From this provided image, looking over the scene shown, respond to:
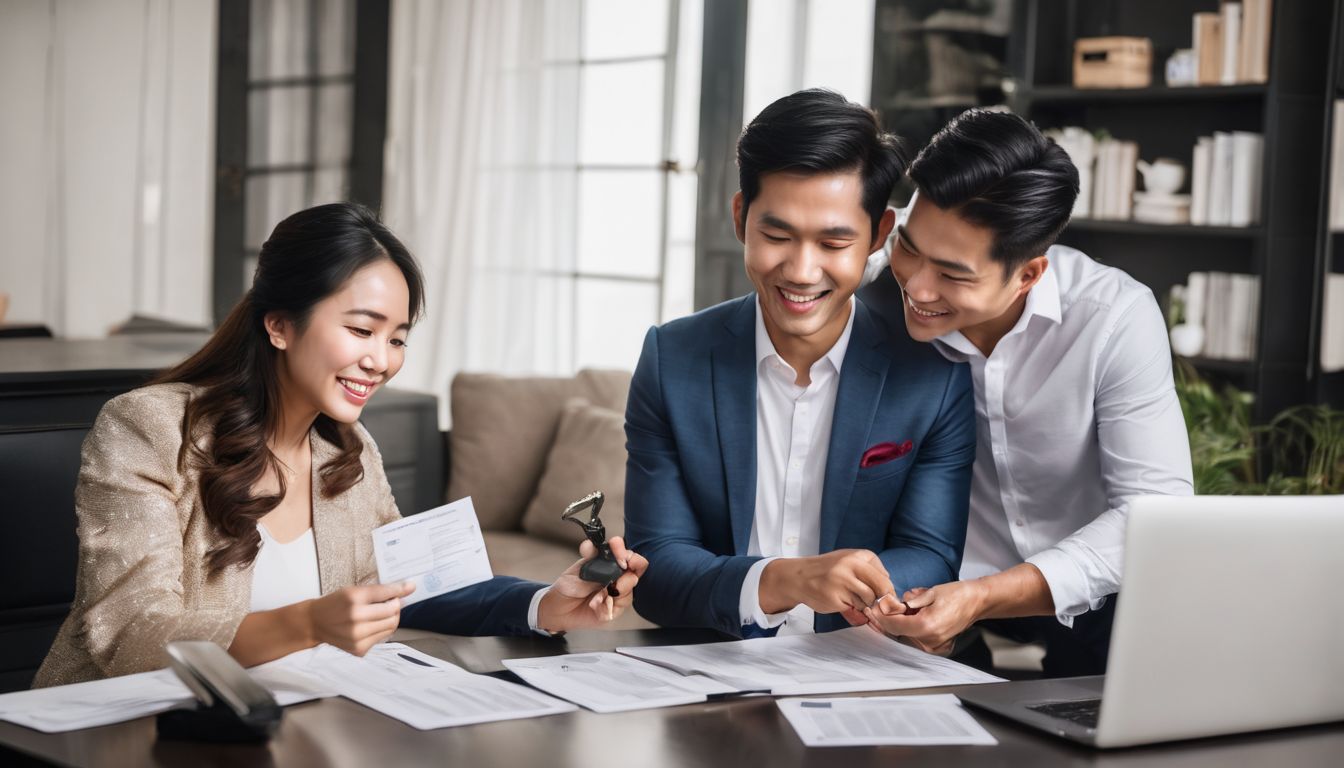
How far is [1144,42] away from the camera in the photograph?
4594mm

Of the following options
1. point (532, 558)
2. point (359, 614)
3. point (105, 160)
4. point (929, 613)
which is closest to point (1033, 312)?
point (929, 613)

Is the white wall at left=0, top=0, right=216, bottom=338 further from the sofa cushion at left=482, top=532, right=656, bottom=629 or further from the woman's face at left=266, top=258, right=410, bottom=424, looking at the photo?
the woman's face at left=266, top=258, right=410, bottom=424

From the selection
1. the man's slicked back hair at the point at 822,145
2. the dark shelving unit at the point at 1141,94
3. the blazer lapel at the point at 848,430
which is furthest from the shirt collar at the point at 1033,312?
the dark shelving unit at the point at 1141,94

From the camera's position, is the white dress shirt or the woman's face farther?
the white dress shirt

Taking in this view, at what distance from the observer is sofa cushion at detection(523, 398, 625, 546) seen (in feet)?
13.0

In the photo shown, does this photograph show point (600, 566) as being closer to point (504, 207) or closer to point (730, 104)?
point (730, 104)

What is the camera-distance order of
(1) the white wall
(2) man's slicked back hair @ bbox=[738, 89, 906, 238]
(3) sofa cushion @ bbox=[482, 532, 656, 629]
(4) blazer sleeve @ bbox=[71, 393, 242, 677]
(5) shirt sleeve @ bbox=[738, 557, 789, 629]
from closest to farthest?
(4) blazer sleeve @ bbox=[71, 393, 242, 677], (5) shirt sleeve @ bbox=[738, 557, 789, 629], (2) man's slicked back hair @ bbox=[738, 89, 906, 238], (3) sofa cushion @ bbox=[482, 532, 656, 629], (1) the white wall

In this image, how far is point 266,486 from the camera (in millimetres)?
1982

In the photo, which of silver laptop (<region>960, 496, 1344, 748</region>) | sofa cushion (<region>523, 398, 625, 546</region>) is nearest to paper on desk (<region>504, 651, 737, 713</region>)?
silver laptop (<region>960, 496, 1344, 748</region>)

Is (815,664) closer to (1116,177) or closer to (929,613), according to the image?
(929,613)

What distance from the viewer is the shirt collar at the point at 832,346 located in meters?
2.15

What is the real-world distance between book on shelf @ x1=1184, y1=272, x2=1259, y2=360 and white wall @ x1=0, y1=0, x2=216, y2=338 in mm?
3850

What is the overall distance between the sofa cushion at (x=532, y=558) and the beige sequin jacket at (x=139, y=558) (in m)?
1.76

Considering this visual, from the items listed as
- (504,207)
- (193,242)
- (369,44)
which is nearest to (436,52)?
(369,44)
